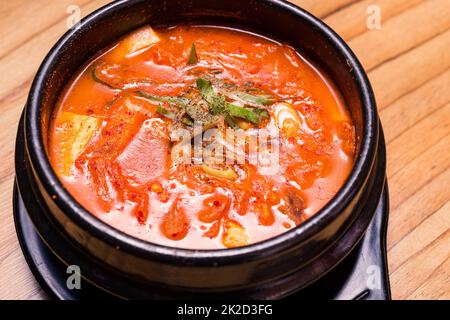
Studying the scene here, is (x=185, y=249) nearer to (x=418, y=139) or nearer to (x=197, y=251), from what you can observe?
(x=197, y=251)

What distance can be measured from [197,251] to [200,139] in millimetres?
581

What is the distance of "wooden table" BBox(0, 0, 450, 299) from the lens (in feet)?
7.75

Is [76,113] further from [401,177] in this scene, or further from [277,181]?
[401,177]

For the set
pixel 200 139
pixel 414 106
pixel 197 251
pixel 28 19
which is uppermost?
pixel 28 19

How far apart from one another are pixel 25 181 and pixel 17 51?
35.8 inches

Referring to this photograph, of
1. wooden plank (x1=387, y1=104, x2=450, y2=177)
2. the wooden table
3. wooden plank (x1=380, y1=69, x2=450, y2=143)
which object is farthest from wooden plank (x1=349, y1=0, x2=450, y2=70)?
wooden plank (x1=387, y1=104, x2=450, y2=177)

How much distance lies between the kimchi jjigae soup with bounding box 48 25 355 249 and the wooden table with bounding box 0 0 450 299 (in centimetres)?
42

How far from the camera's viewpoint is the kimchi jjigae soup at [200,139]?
2066 millimetres

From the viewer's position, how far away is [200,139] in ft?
7.32

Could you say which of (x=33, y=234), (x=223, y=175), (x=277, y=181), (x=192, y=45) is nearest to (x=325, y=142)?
(x=277, y=181)

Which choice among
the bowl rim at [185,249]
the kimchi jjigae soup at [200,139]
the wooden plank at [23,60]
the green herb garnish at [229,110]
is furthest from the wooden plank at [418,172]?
the wooden plank at [23,60]

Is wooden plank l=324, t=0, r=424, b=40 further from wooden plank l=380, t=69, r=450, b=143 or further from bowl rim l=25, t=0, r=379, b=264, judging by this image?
bowl rim l=25, t=0, r=379, b=264

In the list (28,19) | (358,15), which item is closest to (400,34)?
(358,15)

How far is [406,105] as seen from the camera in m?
2.75
